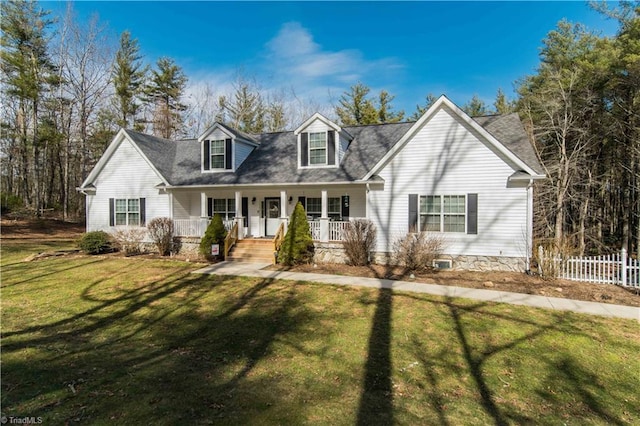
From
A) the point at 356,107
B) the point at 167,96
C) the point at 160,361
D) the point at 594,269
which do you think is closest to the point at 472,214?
the point at 594,269

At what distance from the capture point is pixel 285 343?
6.03 metres

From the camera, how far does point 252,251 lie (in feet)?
46.7

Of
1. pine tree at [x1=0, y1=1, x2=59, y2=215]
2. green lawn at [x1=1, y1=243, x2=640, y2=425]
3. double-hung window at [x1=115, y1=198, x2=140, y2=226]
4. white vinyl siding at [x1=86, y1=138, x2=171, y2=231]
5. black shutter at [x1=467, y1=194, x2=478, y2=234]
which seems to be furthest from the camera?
pine tree at [x1=0, y1=1, x2=59, y2=215]

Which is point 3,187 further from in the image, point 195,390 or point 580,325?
point 580,325

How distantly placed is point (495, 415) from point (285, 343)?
11.1ft

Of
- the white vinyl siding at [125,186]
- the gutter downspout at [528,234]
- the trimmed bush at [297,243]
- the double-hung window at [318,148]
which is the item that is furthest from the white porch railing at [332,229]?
the white vinyl siding at [125,186]

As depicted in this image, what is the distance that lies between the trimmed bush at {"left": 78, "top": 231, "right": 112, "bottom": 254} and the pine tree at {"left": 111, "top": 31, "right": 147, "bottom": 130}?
2023cm

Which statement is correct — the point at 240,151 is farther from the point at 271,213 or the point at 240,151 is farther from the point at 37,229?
the point at 37,229

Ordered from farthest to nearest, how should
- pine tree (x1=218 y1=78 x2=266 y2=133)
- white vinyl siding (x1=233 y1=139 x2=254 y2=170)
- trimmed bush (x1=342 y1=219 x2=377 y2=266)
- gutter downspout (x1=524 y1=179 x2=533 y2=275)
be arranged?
1. pine tree (x1=218 y1=78 x2=266 y2=133)
2. white vinyl siding (x1=233 y1=139 x2=254 y2=170)
3. trimmed bush (x1=342 y1=219 x2=377 y2=266)
4. gutter downspout (x1=524 y1=179 x2=533 y2=275)

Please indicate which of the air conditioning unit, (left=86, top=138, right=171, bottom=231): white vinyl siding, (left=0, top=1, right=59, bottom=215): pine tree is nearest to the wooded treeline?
(left=0, top=1, right=59, bottom=215): pine tree

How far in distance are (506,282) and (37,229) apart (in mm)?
27969

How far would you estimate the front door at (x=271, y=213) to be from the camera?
667 inches

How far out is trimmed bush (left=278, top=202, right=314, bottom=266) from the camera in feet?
42.3

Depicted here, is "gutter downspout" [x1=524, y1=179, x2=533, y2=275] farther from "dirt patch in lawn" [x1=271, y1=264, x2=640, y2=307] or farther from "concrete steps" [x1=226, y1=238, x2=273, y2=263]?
"concrete steps" [x1=226, y1=238, x2=273, y2=263]
